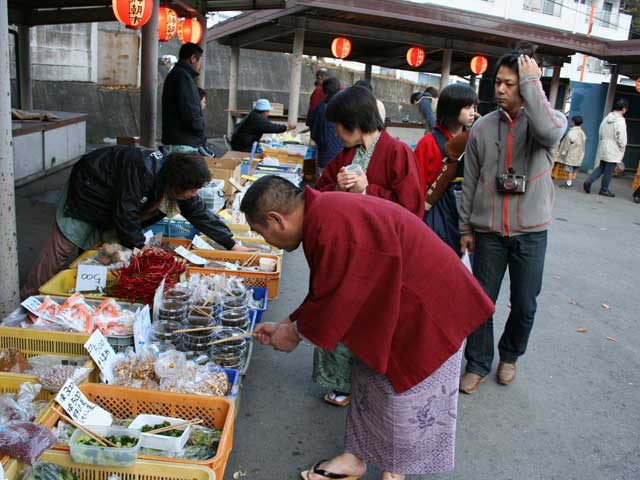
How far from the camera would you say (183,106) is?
6695 millimetres

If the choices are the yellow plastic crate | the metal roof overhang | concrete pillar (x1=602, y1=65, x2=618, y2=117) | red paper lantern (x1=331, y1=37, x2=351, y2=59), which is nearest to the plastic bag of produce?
the yellow plastic crate

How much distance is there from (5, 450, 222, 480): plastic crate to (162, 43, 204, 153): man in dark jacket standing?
470cm

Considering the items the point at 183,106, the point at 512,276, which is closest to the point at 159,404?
the point at 512,276

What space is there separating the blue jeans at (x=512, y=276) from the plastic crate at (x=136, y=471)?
2.23 metres

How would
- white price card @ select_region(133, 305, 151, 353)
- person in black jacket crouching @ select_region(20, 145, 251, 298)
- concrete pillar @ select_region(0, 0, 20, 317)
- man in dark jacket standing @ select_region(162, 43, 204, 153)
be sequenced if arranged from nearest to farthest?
white price card @ select_region(133, 305, 151, 353) < concrete pillar @ select_region(0, 0, 20, 317) < person in black jacket crouching @ select_region(20, 145, 251, 298) < man in dark jacket standing @ select_region(162, 43, 204, 153)

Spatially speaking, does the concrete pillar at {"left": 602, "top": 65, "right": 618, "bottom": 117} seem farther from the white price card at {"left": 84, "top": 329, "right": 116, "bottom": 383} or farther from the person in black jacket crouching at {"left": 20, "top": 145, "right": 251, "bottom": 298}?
the white price card at {"left": 84, "top": 329, "right": 116, "bottom": 383}

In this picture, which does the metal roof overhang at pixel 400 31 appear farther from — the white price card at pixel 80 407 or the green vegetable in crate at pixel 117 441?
the green vegetable in crate at pixel 117 441

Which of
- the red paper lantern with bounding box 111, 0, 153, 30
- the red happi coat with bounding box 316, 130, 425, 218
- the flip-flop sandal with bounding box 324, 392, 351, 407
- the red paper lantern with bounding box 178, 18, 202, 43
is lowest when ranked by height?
the flip-flop sandal with bounding box 324, 392, 351, 407

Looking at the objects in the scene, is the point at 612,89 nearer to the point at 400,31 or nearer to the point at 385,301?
the point at 400,31

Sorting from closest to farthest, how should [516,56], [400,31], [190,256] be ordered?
[516,56] < [190,256] < [400,31]

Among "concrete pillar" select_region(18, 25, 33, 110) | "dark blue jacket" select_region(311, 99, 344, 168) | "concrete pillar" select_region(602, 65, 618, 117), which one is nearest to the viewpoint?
"dark blue jacket" select_region(311, 99, 344, 168)

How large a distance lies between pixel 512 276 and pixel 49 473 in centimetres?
283

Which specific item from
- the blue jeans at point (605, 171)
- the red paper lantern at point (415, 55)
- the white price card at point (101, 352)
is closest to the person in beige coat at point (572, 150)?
the blue jeans at point (605, 171)

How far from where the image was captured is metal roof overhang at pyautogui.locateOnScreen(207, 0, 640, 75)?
41.9 feet
